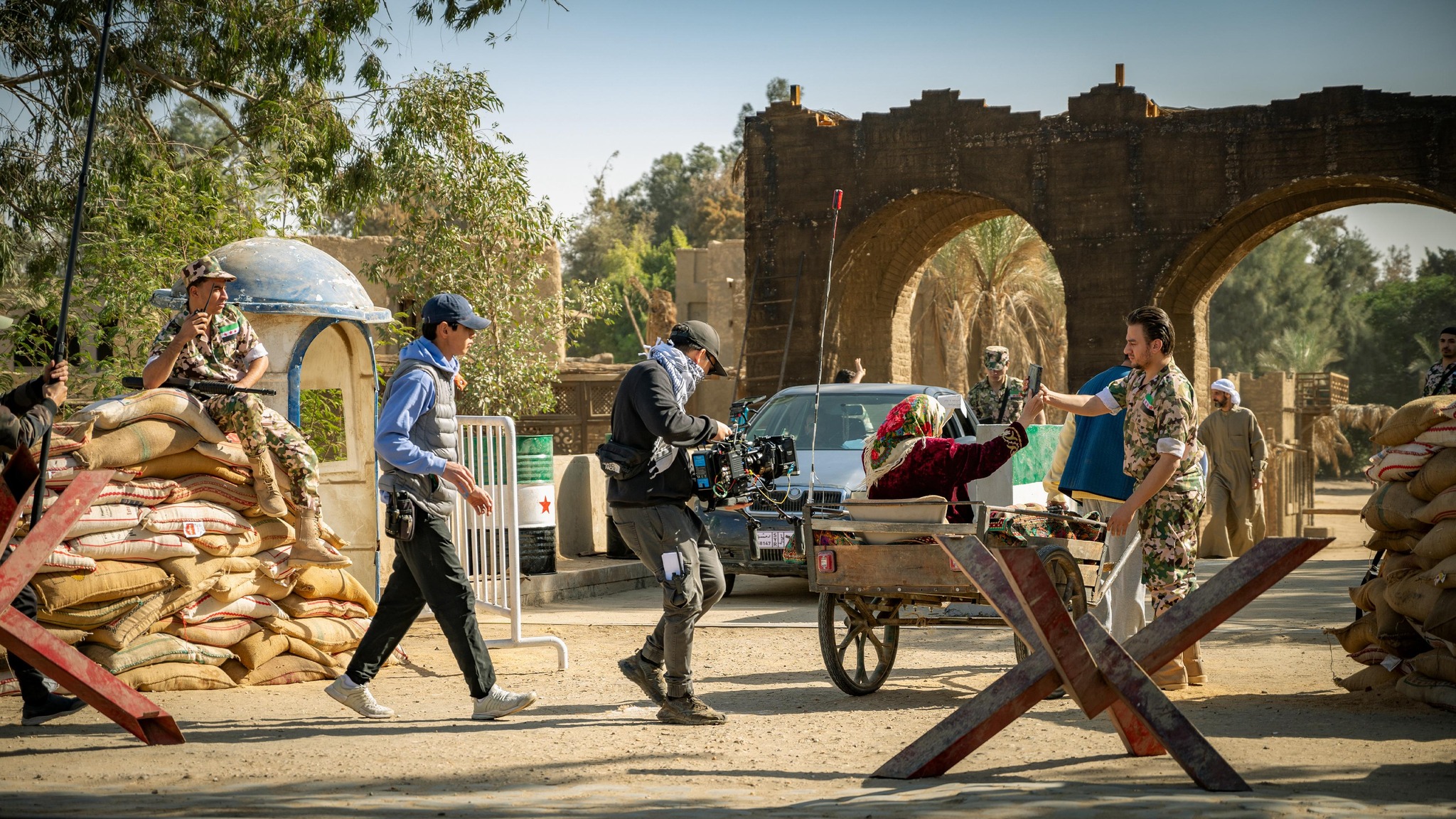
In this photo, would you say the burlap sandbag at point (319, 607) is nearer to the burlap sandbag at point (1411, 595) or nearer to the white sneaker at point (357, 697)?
the white sneaker at point (357, 697)

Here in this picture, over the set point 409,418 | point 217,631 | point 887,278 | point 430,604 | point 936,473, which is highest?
point 887,278

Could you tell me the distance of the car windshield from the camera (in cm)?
1221

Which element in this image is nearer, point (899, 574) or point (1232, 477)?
point (899, 574)

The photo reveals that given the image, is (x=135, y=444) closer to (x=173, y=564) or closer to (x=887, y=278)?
(x=173, y=564)

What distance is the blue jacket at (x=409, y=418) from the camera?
6379 millimetres

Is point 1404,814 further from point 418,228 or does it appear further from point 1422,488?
point 418,228

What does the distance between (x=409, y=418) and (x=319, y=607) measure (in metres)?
2.17

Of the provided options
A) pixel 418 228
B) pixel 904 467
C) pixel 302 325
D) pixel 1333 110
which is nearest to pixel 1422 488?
pixel 904 467

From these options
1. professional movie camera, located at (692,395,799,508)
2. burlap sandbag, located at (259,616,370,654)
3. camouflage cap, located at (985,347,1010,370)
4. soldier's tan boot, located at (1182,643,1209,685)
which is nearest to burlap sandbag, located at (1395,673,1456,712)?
soldier's tan boot, located at (1182,643,1209,685)

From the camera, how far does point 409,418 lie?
6469 mm

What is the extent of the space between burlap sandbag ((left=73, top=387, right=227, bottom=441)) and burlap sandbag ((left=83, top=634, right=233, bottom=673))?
3.60 ft

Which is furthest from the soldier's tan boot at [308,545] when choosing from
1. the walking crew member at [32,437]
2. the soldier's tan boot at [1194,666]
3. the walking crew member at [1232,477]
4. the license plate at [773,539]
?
the walking crew member at [1232,477]

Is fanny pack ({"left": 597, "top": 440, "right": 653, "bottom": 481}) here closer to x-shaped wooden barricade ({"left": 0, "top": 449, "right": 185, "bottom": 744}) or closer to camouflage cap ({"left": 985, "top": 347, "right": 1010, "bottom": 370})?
x-shaped wooden barricade ({"left": 0, "top": 449, "right": 185, "bottom": 744})

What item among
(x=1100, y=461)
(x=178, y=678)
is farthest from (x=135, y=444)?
(x=1100, y=461)
